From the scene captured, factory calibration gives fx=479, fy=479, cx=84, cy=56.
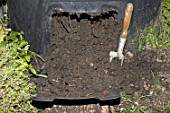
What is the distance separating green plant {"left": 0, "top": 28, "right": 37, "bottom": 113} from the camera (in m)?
3.71

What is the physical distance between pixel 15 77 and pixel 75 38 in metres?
0.60

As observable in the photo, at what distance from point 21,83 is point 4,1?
3.05 ft

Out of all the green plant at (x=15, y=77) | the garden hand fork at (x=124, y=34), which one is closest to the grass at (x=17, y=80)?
the green plant at (x=15, y=77)

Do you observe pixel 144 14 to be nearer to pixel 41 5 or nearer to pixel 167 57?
pixel 167 57

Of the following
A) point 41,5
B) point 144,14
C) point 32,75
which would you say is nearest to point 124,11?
point 144,14

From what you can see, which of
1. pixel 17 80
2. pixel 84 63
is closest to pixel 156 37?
pixel 84 63

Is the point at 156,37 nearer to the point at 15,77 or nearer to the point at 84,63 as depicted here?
the point at 84,63

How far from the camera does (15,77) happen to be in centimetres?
379

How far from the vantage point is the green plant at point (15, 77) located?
3.71 metres

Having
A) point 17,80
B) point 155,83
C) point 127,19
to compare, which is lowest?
point 155,83

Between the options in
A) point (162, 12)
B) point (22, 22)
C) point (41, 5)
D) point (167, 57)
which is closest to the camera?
point (41, 5)

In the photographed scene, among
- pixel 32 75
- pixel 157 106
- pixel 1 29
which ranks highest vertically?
pixel 1 29

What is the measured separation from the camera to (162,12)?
4.62 meters

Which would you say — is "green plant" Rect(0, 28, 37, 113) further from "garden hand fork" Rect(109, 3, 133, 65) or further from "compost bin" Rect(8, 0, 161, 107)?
"garden hand fork" Rect(109, 3, 133, 65)
